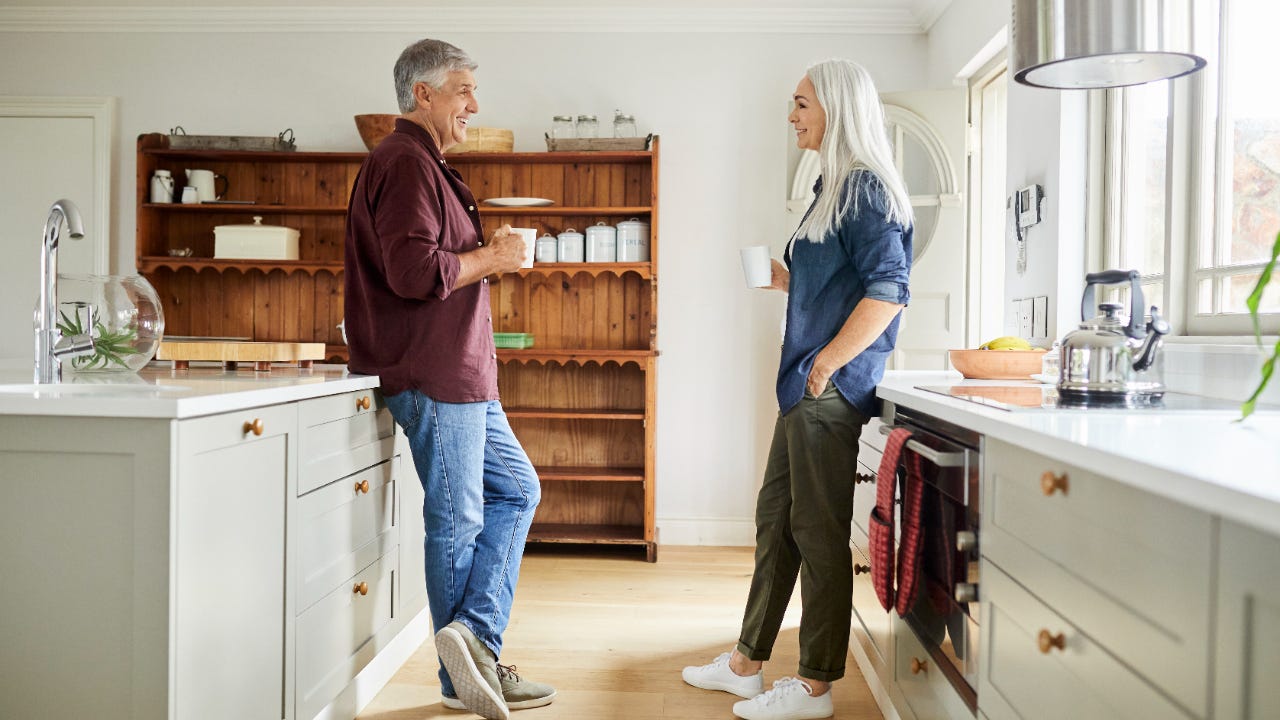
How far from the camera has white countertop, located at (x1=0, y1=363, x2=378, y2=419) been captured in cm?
138

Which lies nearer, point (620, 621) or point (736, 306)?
point (620, 621)

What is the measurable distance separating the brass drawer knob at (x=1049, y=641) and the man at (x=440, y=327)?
1.29m

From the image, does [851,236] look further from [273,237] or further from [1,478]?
[273,237]

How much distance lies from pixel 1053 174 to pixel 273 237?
304 centimetres

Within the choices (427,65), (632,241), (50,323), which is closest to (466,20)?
(632,241)

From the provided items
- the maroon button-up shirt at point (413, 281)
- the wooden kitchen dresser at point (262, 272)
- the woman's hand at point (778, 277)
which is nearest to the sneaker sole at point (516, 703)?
the maroon button-up shirt at point (413, 281)

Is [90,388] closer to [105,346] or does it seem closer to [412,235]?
[105,346]

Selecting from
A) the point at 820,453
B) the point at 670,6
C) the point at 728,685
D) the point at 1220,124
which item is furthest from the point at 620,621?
the point at 670,6

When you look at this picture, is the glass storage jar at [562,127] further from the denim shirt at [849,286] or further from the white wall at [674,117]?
the denim shirt at [849,286]

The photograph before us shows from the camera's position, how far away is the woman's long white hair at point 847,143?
199cm

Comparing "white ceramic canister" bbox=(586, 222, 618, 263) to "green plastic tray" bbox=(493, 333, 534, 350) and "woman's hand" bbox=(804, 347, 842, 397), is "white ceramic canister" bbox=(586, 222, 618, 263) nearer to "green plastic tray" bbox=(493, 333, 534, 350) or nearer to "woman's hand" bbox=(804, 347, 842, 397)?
"green plastic tray" bbox=(493, 333, 534, 350)

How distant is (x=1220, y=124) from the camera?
2.10 m

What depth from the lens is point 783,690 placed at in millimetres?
2160

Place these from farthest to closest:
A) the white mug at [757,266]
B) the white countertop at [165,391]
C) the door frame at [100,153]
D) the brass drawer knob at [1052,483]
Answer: the door frame at [100,153] → the white mug at [757,266] → the white countertop at [165,391] → the brass drawer knob at [1052,483]
